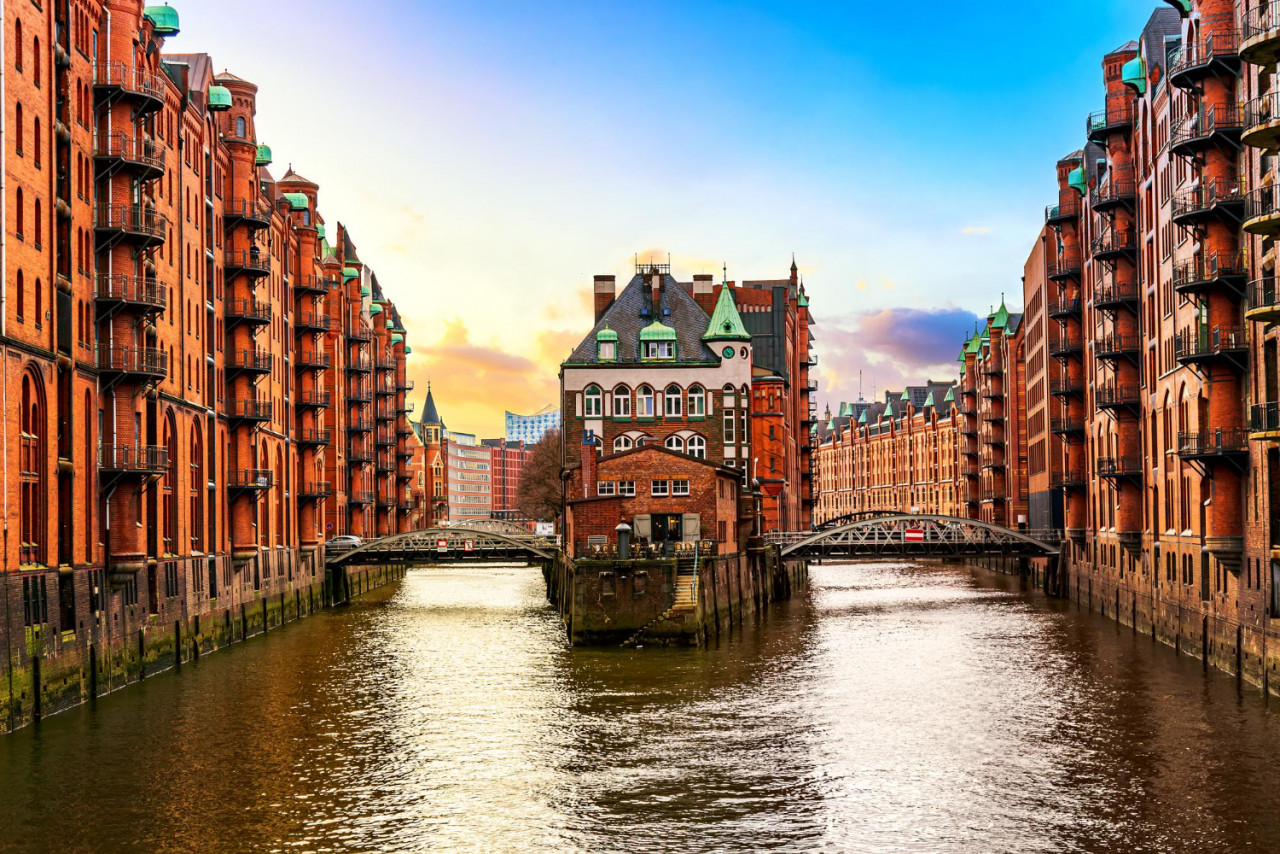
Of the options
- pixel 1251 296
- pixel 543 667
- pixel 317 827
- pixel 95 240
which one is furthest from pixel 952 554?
pixel 317 827

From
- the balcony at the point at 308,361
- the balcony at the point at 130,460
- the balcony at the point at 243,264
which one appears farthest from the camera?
the balcony at the point at 308,361

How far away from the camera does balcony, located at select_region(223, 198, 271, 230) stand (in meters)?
68.6

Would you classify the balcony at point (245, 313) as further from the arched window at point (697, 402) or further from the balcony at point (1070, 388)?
the balcony at point (1070, 388)

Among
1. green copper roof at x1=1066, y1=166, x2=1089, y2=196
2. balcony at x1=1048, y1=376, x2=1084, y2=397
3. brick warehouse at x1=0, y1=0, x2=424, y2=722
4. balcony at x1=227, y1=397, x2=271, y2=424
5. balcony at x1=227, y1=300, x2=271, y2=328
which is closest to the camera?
brick warehouse at x1=0, y1=0, x2=424, y2=722

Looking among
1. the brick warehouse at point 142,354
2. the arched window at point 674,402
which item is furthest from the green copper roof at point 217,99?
the arched window at point 674,402

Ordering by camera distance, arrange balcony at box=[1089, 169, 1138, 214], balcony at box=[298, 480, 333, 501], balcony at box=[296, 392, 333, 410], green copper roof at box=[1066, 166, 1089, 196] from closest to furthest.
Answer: balcony at box=[1089, 169, 1138, 214] < green copper roof at box=[1066, 166, 1089, 196] < balcony at box=[298, 480, 333, 501] < balcony at box=[296, 392, 333, 410]

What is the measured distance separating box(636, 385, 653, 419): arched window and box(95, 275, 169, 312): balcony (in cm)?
4537

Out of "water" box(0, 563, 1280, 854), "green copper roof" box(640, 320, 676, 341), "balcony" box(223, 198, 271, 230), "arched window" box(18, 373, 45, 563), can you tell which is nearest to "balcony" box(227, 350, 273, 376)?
"balcony" box(223, 198, 271, 230)

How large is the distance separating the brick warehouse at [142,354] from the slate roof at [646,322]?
1694 centimetres

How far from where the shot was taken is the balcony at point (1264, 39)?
3784 centimetres

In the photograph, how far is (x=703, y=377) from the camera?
298 feet

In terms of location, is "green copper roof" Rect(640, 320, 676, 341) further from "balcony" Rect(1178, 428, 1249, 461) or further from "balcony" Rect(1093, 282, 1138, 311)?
"balcony" Rect(1178, 428, 1249, 461)

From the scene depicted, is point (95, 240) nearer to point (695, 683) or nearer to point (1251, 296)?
point (695, 683)

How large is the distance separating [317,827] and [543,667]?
24.8 m
